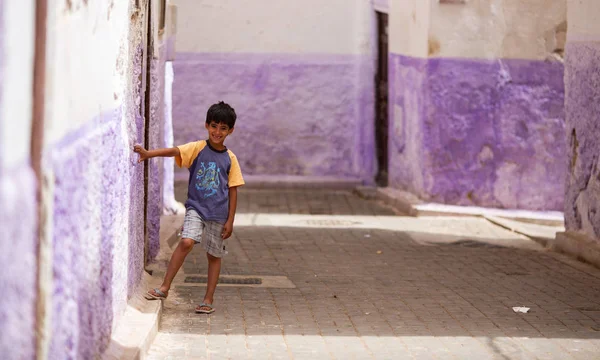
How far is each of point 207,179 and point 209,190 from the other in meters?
0.07

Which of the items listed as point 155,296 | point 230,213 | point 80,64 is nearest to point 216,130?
point 230,213

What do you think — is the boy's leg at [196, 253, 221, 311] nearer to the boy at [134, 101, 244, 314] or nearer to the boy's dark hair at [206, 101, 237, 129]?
the boy at [134, 101, 244, 314]

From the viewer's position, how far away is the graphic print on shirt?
7.43m

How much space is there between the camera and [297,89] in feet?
58.9

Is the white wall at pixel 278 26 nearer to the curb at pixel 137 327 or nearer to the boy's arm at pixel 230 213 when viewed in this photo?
the curb at pixel 137 327

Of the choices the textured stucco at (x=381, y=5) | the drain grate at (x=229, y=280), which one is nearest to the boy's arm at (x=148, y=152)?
the drain grate at (x=229, y=280)

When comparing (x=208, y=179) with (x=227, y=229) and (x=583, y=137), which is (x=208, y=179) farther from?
(x=583, y=137)

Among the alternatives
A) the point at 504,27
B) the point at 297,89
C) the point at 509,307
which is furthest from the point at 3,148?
the point at 297,89

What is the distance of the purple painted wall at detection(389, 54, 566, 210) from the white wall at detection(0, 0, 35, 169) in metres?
11.4

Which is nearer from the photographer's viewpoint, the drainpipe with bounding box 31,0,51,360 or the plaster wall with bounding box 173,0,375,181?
the drainpipe with bounding box 31,0,51,360

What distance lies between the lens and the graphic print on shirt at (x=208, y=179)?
24.4 ft

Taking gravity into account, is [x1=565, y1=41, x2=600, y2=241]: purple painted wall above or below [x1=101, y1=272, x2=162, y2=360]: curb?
above

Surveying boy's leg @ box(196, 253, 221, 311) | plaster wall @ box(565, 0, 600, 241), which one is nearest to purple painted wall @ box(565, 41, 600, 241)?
plaster wall @ box(565, 0, 600, 241)

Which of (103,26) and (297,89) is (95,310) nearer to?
(103,26)
